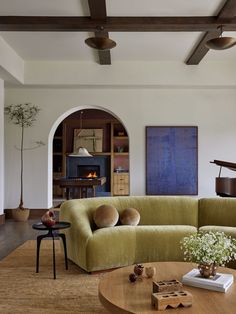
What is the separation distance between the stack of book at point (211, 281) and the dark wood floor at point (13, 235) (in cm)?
292

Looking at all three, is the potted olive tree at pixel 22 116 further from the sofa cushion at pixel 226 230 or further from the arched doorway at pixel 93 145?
the arched doorway at pixel 93 145

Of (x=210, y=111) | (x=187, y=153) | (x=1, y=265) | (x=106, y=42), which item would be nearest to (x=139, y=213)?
(x=1, y=265)

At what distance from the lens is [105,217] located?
4363 mm

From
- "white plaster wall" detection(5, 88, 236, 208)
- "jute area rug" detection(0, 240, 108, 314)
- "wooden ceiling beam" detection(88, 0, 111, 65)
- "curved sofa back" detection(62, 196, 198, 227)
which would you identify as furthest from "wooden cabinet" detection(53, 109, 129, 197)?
"jute area rug" detection(0, 240, 108, 314)

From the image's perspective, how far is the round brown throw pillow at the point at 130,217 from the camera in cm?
450

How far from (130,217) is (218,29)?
299 cm

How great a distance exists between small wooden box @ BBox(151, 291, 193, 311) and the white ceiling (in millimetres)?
3755

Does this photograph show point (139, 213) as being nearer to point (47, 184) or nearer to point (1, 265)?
point (1, 265)

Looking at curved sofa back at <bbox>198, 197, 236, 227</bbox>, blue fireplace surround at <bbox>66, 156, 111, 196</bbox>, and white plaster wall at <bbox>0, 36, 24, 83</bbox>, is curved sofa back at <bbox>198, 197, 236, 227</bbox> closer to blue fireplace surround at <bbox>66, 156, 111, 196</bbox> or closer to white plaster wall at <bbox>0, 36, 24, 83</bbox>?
white plaster wall at <bbox>0, 36, 24, 83</bbox>

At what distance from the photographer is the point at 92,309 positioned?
2.98 m

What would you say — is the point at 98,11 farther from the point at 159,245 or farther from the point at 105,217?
the point at 159,245

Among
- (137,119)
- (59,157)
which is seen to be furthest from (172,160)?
(59,157)

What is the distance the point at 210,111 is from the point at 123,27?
338cm

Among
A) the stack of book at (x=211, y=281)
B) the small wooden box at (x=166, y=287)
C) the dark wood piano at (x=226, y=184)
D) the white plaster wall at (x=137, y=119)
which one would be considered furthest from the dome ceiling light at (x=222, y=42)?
the small wooden box at (x=166, y=287)
